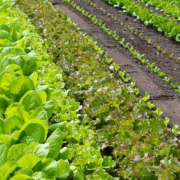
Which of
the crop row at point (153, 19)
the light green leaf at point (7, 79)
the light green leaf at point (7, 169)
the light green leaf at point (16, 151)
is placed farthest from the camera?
the crop row at point (153, 19)

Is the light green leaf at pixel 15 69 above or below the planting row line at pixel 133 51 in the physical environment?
above

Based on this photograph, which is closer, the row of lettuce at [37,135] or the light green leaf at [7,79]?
the row of lettuce at [37,135]

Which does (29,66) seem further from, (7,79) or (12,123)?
(12,123)

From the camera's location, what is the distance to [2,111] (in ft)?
12.3

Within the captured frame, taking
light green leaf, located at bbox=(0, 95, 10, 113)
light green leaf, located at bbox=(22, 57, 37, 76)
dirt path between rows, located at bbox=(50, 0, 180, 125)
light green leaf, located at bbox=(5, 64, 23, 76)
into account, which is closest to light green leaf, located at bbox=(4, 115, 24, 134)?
light green leaf, located at bbox=(0, 95, 10, 113)

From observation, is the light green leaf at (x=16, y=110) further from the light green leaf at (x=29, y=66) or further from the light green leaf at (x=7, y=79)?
the light green leaf at (x=29, y=66)

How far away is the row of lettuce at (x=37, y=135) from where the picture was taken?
284 centimetres

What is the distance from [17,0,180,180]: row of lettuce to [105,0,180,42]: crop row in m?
4.08

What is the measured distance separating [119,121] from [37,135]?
1131 millimetres

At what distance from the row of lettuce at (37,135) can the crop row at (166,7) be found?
29.1 feet

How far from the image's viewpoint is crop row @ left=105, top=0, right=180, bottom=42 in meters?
10.2

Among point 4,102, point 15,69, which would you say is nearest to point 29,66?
point 15,69

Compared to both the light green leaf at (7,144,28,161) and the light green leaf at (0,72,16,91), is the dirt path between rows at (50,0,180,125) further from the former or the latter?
the light green leaf at (7,144,28,161)

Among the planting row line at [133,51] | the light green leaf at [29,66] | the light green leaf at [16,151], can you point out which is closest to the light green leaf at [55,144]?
the light green leaf at [16,151]
